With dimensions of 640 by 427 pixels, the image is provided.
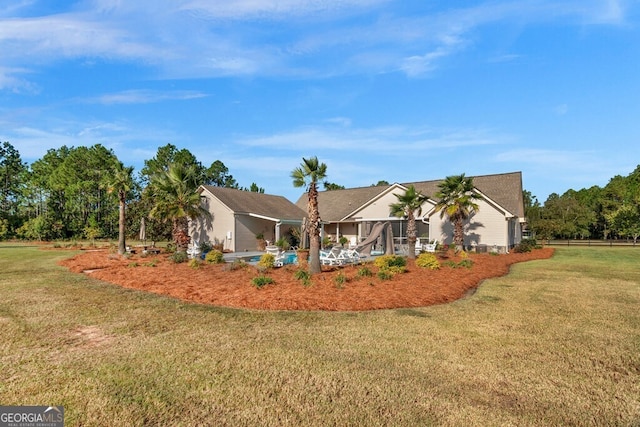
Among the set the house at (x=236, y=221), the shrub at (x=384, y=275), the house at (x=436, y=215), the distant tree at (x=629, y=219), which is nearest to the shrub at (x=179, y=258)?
the house at (x=236, y=221)

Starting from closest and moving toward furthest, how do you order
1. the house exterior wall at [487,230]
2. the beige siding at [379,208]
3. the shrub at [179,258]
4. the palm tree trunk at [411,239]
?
the shrub at [179,258]
the palm tree trunk at [411,239]
the house exterior wall at [487,230]
the beige siding at [379,208]

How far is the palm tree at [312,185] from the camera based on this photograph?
43.9 feet

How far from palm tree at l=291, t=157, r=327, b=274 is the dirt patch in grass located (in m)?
A: 0.97

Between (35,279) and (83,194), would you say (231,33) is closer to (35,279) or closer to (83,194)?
(35,279)

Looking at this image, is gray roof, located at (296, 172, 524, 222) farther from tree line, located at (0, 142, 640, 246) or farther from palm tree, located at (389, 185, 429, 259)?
tree line, located at (0, 142, 640, 246)

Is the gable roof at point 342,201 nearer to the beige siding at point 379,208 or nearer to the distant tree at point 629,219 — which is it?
the beige siding at point 379,208

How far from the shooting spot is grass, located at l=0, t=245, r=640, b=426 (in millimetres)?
4031

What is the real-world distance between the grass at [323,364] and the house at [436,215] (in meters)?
17.5

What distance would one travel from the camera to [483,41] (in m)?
14.8

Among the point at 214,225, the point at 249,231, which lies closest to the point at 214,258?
the point at 249,231

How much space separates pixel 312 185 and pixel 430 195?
71.0 feet

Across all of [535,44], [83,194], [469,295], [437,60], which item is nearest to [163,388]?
[469,295]

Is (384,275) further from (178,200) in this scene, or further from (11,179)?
(11,179)

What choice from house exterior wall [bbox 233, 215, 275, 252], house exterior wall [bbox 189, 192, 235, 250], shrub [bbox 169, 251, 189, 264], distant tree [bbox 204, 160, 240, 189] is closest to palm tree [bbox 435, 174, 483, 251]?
house exterior wall [bbox 233, 215, 275, 252]
